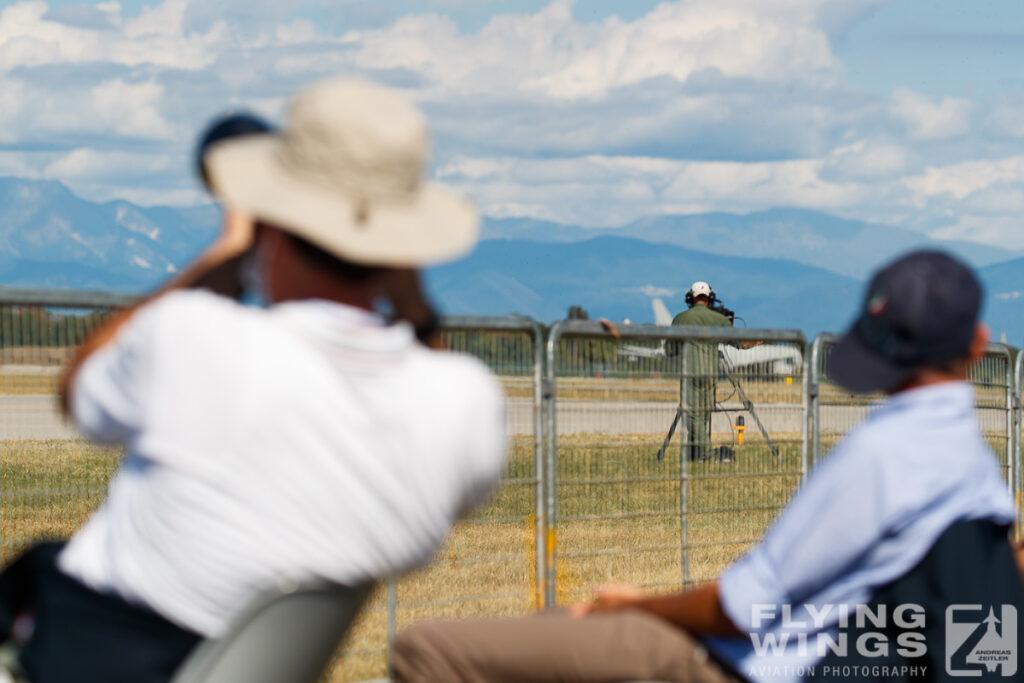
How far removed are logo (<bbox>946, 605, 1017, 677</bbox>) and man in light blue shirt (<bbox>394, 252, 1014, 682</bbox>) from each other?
76 mm

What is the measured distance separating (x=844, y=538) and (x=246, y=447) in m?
1.35

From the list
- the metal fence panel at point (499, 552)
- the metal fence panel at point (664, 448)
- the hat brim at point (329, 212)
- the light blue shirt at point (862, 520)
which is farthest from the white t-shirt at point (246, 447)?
the metal fence panel at point (664, 448)

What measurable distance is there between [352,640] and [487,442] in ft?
12.7

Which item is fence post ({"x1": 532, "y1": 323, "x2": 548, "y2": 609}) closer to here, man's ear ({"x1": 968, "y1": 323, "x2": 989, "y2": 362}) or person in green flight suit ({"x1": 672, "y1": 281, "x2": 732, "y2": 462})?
person in green flight suit ({"x1": 672, "y1": 281, "x2": 732, "y2": 462})

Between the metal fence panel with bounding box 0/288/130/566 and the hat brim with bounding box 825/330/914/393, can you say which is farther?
the metal fence panel with bounding box 0/288/130/566

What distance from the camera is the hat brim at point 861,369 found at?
3.09 metres

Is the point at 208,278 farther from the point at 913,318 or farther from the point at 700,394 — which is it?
the point at 700,394

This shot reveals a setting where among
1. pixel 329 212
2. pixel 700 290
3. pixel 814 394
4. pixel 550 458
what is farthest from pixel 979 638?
pixel 700 290

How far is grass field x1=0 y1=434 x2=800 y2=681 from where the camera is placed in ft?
20.7

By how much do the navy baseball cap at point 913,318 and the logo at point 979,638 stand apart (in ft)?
1.75

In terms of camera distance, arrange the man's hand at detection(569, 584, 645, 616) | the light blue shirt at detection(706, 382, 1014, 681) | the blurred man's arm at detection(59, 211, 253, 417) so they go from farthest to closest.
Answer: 1. the man's hand at detection(569, 584, 645, 616)
2. the light blue shirt at detection(706, 382, 1014, 681)
3. the blurred man's arm at detection(59, 211, 253, 417)

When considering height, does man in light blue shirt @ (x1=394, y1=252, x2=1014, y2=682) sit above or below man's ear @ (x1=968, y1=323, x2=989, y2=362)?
below

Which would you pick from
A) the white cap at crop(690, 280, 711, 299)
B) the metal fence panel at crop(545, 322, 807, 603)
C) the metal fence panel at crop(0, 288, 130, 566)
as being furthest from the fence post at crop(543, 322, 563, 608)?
the white cap at crop(690, 280, 711, 299)

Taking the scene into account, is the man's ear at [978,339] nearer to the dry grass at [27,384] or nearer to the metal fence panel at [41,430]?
the metal fence panel at [41,430]
